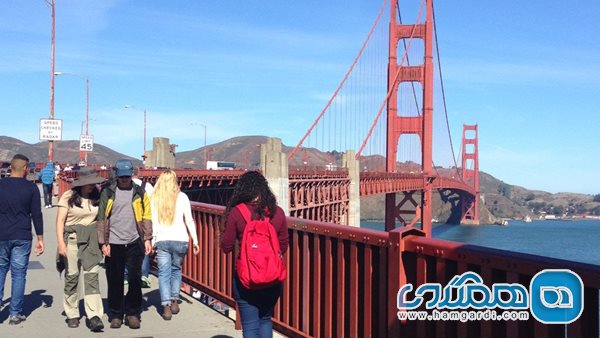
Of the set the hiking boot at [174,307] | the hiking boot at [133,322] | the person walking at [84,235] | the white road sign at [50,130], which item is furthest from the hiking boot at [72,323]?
the white road sign at [50,130]

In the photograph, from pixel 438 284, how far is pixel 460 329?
0.30 m

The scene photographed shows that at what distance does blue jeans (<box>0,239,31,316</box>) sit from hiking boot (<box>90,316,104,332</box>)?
0.89 m

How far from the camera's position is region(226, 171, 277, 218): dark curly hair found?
4148 millimetres

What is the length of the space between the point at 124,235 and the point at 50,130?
22.8 m

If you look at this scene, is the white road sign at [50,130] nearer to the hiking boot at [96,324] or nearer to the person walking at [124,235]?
the person walking at [124,235]

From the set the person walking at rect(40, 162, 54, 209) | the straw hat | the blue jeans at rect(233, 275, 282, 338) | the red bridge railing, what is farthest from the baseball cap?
the person walking at rect(40, 162, 54, 209)

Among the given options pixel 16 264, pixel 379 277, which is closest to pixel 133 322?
pixel 16 264

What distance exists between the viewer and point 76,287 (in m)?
6.14

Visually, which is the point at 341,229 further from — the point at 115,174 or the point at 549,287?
the point at 115,174

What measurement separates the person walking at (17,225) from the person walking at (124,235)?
861 millimetres

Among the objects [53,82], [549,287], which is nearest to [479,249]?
[549,287]

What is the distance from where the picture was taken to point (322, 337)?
5.00 metres

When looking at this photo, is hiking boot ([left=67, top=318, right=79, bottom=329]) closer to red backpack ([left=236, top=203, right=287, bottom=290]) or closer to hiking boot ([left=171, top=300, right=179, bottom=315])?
hiking boot ([left=171, top=300, right=179, bottom=315])

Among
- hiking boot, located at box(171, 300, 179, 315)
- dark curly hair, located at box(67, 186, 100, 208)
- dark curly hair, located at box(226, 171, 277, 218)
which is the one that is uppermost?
dark curly hair, located at box(226, 171, 277, 218)
